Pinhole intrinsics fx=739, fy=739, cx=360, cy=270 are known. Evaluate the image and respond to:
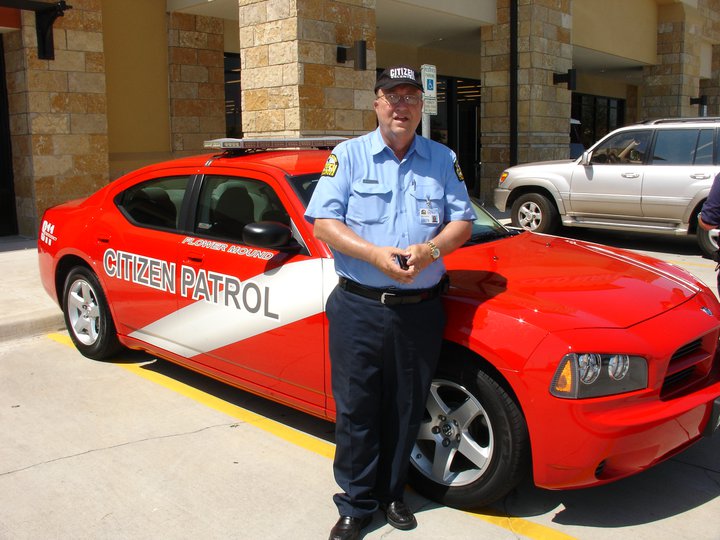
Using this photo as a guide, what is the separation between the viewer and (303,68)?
10.8m

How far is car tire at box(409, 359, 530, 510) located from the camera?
3139 mm

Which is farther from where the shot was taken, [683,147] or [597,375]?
[683,147]

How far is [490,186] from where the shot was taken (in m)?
16.2

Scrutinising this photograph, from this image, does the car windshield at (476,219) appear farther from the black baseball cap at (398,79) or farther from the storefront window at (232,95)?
the storefront window at (232,95)

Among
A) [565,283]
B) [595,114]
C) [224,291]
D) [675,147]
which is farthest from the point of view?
[595,114]

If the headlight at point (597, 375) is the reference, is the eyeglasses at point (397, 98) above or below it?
above

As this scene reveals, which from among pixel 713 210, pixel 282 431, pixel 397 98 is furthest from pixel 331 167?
pixel 713 210

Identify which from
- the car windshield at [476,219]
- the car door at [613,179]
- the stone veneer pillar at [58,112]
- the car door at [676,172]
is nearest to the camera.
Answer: the car windshield at [476,219]

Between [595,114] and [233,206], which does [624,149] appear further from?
[595,114]

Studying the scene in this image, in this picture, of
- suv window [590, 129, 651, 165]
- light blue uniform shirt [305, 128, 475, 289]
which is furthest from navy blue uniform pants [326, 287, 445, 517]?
suv window [590, 129, 651, 165]

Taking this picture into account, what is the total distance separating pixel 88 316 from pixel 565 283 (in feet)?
11.9

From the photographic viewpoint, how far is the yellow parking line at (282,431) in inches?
128

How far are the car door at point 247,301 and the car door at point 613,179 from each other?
7589 millimetres

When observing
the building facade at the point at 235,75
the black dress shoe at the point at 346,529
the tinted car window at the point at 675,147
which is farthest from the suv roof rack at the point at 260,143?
the tinted car window at the point at 675,147
